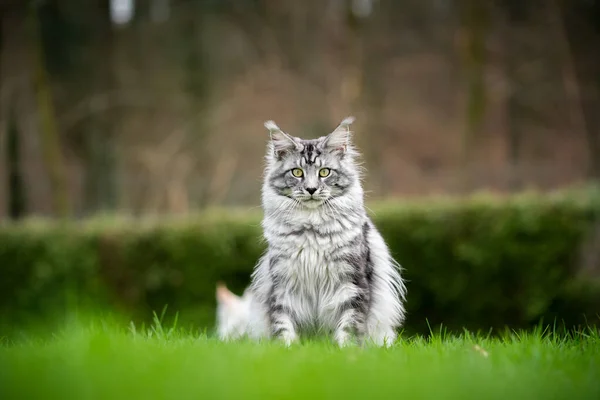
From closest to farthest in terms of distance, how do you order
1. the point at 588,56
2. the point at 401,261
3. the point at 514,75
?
1. the point at 401,261
2. the point at 588,56
3. the point at 514,75

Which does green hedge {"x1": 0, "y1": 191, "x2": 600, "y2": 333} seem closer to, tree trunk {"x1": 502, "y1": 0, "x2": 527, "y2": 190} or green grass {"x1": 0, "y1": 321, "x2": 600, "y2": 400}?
green grass {"x1": 0, "y1": 321, "x2": 600, "y2": 400}

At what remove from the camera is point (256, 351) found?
4.06 metres

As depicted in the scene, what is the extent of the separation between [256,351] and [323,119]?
548 inches

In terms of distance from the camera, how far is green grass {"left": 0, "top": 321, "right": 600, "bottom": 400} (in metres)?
3.09

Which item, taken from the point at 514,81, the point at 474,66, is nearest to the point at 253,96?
the point at 514,81

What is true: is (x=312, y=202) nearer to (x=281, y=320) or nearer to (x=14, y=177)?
(x=281, y=320)

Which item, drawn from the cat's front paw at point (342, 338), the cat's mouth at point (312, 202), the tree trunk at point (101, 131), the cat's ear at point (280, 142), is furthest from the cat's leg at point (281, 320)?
the tree trunk at point (101, 131)

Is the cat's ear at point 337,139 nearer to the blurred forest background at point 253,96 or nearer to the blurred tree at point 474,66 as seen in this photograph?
the blurred tree at point 474,66

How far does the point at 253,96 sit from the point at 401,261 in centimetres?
1068

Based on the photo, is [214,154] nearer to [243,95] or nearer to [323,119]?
[243,95]

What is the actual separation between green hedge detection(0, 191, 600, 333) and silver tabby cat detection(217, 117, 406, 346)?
376 centimetres

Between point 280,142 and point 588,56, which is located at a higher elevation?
point 588,56

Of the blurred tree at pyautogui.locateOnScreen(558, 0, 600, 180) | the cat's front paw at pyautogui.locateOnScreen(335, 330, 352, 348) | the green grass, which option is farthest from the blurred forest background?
the green grass

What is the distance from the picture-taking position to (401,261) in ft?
29.9
